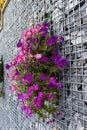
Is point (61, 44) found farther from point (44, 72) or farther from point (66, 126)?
point (66, 126)

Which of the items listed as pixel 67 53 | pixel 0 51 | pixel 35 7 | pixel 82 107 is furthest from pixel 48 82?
pixel 0 51

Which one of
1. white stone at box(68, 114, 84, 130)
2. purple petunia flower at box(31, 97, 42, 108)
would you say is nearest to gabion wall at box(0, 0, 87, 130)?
white stone at box(68, 114, 84, 130)

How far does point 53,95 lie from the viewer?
6.87 feet

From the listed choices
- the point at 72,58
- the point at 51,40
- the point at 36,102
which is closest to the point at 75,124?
the point at 36,102

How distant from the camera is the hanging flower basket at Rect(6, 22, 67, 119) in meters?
2.07

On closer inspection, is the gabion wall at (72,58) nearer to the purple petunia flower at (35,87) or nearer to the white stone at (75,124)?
the white stone at (75,124)

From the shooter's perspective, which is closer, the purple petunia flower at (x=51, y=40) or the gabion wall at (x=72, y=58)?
the gabion wall at (x=72, y=58)

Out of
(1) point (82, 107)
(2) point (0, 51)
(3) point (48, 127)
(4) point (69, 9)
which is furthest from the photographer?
(2) point (0, 51)

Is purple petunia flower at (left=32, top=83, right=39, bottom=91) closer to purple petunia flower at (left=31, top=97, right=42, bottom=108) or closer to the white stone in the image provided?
purple petunia flower at (left=31, top=97, right=42, bottom=108)

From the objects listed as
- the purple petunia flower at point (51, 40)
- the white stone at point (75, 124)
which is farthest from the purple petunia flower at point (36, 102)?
the purple petunia flower at point (51, 40)

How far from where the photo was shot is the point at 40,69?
2.19 m

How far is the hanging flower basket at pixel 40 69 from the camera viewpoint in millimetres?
2066

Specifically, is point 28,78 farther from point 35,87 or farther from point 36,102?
point 36,102

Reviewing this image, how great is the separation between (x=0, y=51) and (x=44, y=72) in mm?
4360
